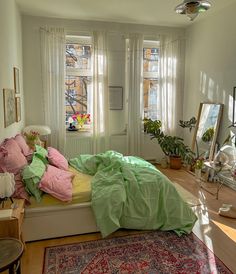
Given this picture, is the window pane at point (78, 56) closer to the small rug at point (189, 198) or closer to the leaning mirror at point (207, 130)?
the leaning mirror at point (207, 130)

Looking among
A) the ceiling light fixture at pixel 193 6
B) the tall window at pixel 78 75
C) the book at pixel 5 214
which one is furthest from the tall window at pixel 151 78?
the book at pixel 5 214

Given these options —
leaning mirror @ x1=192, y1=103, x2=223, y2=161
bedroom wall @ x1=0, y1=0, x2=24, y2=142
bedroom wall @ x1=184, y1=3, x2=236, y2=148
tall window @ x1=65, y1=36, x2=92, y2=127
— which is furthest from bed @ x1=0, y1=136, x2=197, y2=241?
tall window @ x1=65, y1=36, x2=92, y2=127

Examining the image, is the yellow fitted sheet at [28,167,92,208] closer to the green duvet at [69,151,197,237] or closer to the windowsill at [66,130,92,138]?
the green duvet at [69,151,197,237]

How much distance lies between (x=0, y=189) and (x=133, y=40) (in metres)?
3.93

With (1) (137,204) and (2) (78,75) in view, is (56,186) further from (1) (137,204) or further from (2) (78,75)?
(2) (78,75)

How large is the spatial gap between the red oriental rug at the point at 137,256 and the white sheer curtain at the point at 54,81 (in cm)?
275

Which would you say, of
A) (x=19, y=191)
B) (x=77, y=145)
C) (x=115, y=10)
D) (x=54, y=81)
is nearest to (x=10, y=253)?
(x=19, y=191)

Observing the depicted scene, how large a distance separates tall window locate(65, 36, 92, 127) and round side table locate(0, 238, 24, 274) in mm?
3695

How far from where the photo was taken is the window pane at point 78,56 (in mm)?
4977

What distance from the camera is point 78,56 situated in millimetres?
5027

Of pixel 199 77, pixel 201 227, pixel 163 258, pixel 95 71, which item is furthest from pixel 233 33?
pixel 163 258

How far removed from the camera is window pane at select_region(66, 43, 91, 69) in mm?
4977

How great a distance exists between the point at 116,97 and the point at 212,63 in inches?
74.6

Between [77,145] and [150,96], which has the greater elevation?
[150,96]
